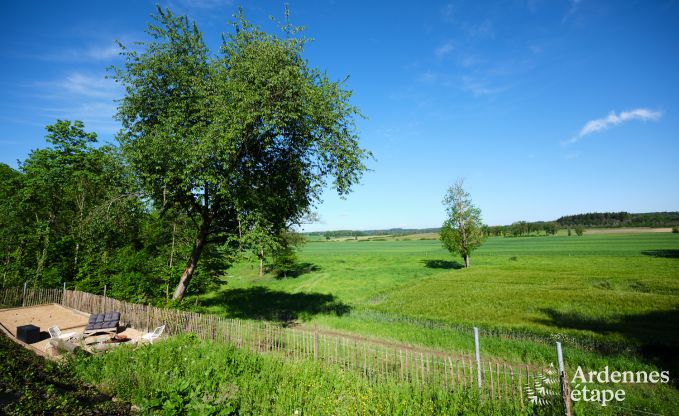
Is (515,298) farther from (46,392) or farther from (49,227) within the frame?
(49,227)

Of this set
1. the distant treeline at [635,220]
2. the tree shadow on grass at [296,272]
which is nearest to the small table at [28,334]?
the tree shadow on grass at [296,272]

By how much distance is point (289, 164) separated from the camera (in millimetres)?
16234

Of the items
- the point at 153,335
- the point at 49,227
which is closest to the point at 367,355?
the point at 153,335

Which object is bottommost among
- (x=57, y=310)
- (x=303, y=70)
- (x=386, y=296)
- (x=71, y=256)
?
(x=386, y=296)

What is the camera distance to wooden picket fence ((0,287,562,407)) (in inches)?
318

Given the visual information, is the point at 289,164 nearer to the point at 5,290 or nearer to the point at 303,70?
the point at 303,70

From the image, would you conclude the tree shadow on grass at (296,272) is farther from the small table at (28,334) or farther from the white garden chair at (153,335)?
the small table at (28,334)

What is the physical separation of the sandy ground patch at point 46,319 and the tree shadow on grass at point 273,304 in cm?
860

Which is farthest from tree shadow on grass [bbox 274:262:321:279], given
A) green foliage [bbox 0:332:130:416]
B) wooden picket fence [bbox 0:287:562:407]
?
green foliage [bbox 0:332:130:416]

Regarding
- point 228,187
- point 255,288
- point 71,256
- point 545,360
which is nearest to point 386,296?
point 255,288

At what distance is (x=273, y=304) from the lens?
2800cm

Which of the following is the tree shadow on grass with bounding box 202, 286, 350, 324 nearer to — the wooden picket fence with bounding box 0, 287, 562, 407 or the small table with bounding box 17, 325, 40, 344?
the wooden picket fence with bounding box 0, 287, 562, 407

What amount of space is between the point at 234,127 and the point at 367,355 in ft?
35.5

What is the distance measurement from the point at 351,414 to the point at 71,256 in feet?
90.4
